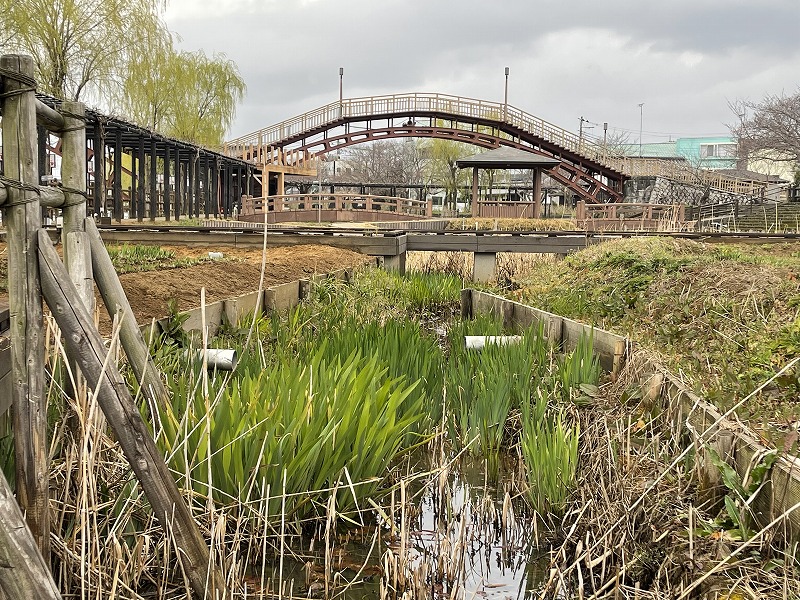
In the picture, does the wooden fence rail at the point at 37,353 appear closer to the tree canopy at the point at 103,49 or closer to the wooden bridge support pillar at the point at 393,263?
the wooden bridge support pillar at the point at 393,263

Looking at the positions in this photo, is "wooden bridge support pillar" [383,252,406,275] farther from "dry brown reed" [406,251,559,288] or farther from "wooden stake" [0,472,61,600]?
"wooden stake" [0,472,61,600]

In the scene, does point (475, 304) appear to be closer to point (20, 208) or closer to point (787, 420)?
point (787, 420)

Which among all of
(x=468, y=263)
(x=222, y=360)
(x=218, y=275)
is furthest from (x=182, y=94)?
(x=222, y=360)

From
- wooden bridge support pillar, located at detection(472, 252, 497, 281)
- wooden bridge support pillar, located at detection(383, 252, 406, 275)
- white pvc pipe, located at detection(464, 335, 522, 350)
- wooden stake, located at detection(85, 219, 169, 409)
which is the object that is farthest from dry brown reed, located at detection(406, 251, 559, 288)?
wooden stake, located at detection(85, 219, 169, 409)

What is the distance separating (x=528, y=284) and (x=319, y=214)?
20.2m

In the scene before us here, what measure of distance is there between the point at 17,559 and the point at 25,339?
77cm

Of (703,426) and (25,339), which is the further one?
(703,426)

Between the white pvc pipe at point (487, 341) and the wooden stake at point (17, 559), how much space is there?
4602 mm

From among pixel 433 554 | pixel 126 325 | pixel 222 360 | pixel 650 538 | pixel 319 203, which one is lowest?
pixel 433 554

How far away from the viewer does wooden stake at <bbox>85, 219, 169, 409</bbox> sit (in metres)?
3.87

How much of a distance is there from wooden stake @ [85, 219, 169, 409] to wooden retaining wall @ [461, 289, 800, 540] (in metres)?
2.38

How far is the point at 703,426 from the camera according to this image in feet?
13.9

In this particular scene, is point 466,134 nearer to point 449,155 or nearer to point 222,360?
point 449,155

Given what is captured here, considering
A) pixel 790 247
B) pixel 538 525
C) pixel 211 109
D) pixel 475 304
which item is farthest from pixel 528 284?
pixel 211 109
